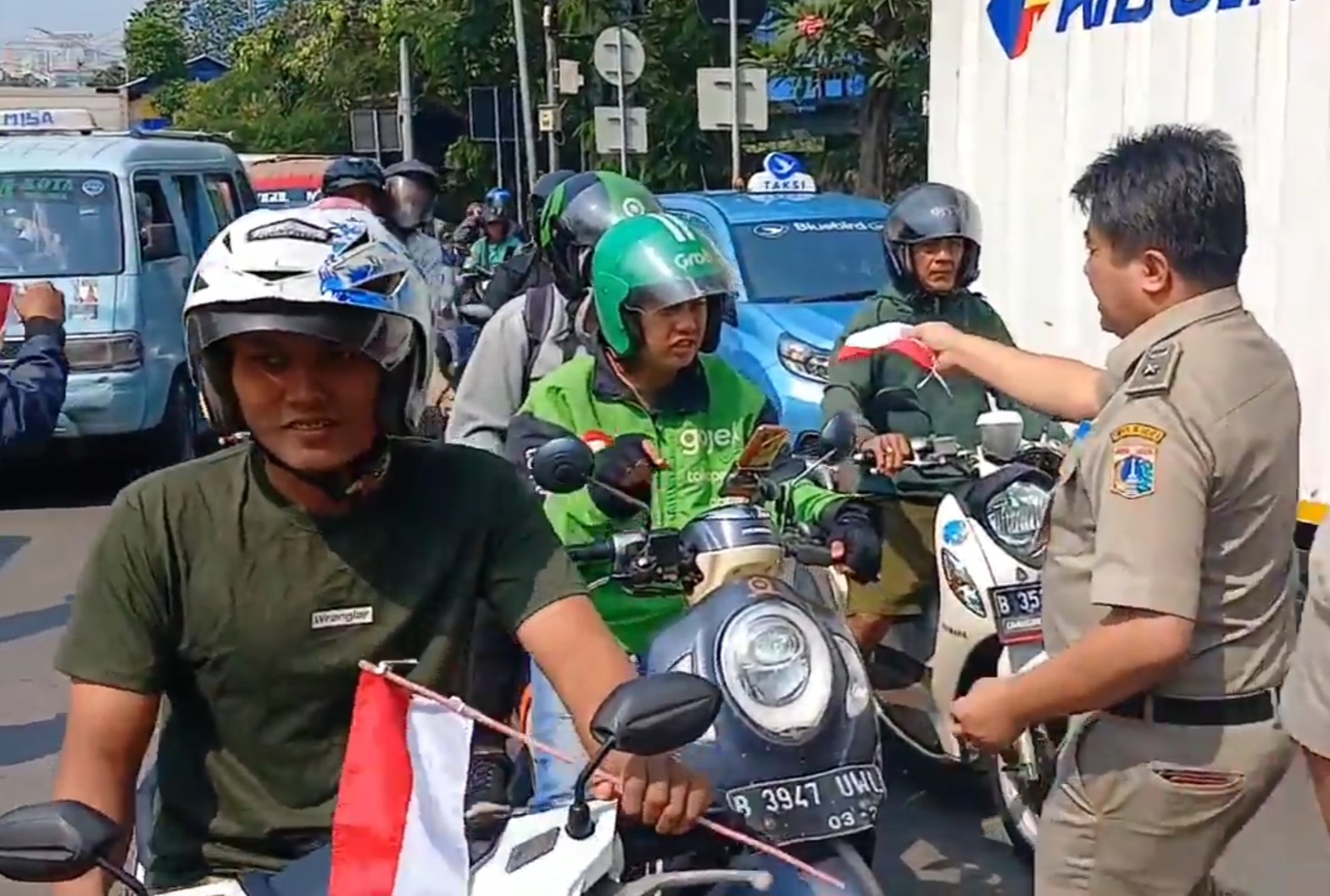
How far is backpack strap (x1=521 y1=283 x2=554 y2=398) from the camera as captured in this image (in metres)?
5.39

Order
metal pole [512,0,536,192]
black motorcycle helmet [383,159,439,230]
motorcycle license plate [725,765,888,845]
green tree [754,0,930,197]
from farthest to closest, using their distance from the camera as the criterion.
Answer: metal pole [512,0,536,192] → green tree [754,0,930,197] → black motorcycle helmet [383,159,439,230] → motorcycle license plate [725,765,888,845]

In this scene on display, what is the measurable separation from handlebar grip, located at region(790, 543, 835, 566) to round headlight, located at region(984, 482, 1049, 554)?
3.79ft

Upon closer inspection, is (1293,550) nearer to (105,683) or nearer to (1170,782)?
(1170,782)

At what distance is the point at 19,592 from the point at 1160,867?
A: 23.4 feet

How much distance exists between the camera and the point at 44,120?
49.1ft

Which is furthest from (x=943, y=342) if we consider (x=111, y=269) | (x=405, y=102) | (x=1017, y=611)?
(x=405, y=102)

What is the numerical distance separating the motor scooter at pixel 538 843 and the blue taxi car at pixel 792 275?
21.5 ft

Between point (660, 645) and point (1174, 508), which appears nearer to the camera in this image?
point (1174, 508)

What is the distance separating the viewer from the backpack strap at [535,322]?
5391mm

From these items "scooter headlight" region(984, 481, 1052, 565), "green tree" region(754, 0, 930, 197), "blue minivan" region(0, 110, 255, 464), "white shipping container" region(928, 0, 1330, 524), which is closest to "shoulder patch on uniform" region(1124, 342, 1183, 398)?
"scooter headlight" region(984, 481, 1052, 565)

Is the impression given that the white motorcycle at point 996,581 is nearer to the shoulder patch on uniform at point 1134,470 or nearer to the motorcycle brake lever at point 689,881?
the shoulder patch on uniform at point 1134,470

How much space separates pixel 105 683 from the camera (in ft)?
7.82

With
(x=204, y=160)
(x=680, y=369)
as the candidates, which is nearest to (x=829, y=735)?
(x=680, y=369)

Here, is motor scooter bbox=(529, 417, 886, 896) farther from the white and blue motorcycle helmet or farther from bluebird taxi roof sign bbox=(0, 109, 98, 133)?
bluebird taxi roof sign bbox=(0, 109, 98, 133)
